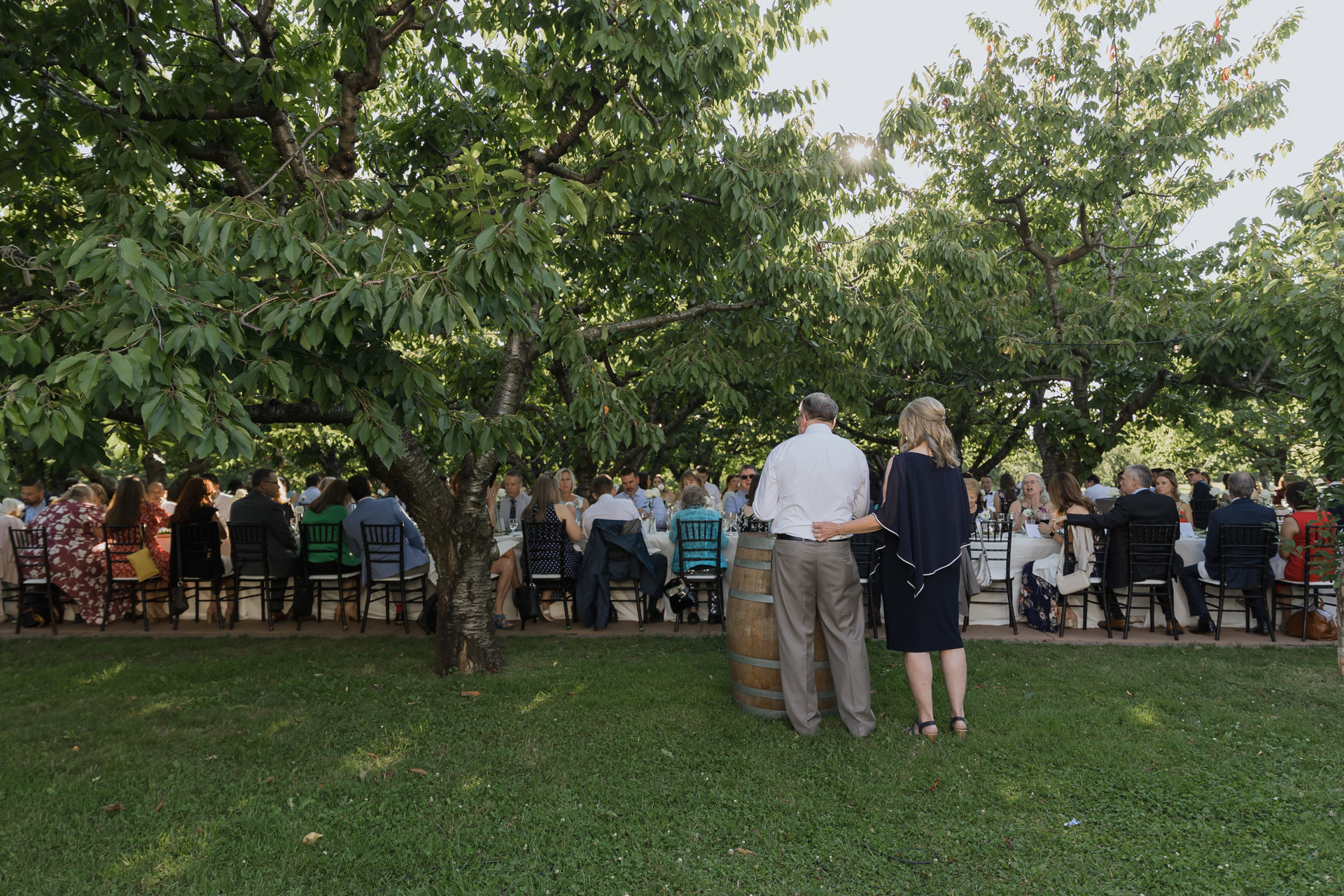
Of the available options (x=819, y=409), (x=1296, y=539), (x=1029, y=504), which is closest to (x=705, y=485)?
A: (x=1029, y=504)

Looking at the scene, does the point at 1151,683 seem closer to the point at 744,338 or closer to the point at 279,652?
the point at 744,338

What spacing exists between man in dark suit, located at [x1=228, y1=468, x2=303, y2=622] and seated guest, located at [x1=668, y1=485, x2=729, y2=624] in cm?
390

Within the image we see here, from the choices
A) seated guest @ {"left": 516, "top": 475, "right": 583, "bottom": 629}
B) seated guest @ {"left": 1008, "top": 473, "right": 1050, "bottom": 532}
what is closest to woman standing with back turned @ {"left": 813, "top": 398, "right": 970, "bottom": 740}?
seated guest @ {"left": 516, "top": 475, "right": 583, "bottom": 629}

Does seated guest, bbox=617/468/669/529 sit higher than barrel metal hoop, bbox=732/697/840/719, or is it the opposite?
seated guest, bbox=617/468/669/529

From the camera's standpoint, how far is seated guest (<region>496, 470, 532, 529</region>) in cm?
1045

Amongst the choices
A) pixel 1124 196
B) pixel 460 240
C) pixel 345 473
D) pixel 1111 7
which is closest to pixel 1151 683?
pixel 460 240

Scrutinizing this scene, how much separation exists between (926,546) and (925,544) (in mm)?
14

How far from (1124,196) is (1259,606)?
26.0 feet

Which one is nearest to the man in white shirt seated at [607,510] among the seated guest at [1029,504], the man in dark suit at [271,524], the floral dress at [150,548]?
the man in dark suit at [271,524]

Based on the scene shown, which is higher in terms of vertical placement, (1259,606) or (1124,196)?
(1124,196)

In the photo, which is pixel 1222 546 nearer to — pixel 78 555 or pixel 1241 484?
pixel 1241 484

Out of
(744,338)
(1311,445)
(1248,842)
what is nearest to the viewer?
(1248,842)

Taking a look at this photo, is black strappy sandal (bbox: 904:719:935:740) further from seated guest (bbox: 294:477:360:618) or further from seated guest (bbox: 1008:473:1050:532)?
seated guest (bbox: 294:477:360:618)

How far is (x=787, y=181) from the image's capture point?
5836 millimetres
